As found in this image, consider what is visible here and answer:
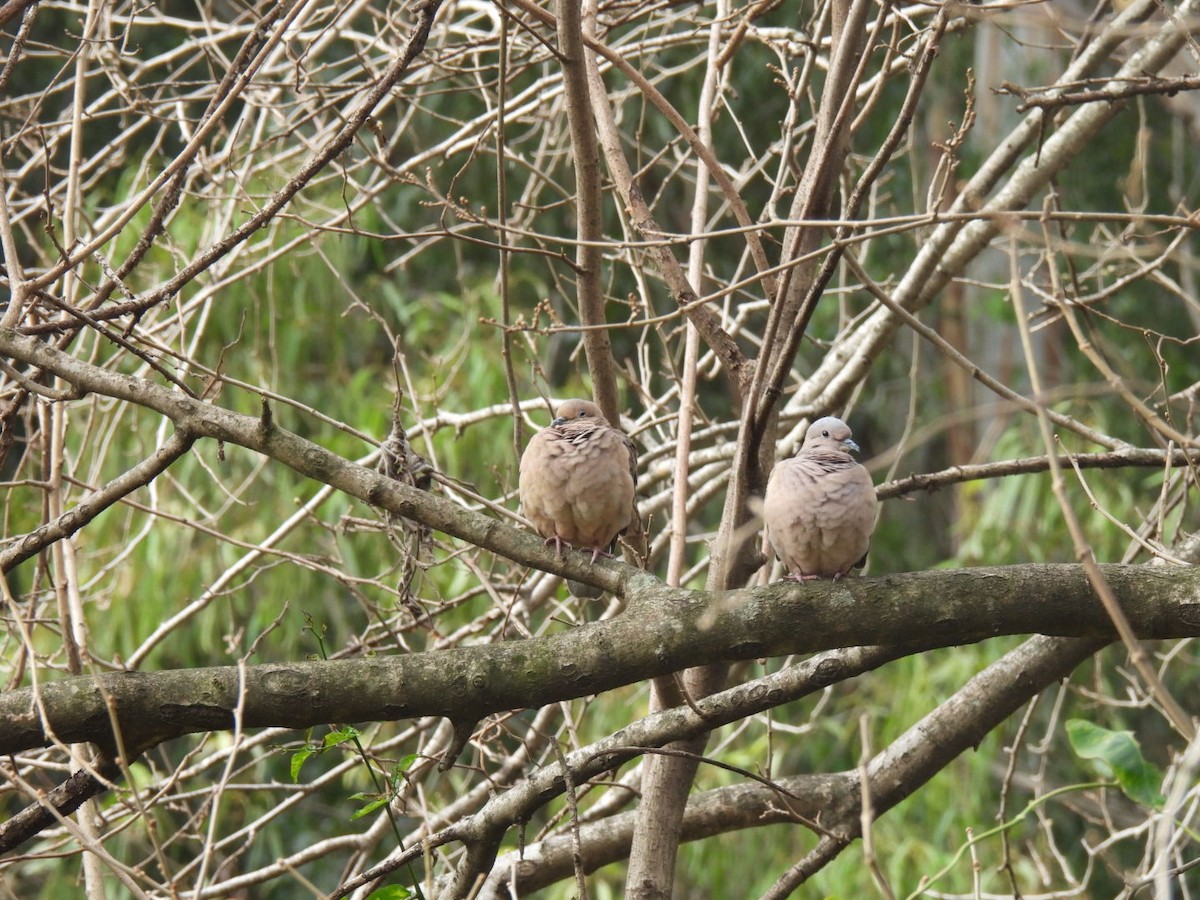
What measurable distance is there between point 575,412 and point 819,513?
99 cm

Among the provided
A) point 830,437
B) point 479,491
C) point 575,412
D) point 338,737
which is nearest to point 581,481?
point 575,412

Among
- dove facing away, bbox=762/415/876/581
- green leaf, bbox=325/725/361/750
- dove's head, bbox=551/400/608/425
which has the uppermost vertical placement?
dove's head, bbox=551/400/608/425

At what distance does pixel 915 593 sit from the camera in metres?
2.48

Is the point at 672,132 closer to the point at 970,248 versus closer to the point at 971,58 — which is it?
the point at 971,58

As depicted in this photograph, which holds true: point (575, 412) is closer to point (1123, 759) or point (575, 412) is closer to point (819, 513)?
point (819, 513)

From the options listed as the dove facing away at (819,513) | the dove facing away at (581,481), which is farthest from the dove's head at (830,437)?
the dove facing away at (581,481)

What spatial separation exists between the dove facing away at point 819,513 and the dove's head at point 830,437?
116 mm

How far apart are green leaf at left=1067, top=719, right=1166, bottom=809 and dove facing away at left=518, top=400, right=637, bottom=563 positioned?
131 centimetres

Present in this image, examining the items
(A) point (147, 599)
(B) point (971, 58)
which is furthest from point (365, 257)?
(B) point (971, 58)

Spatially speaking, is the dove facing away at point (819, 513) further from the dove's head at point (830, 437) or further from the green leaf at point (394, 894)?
the green leaf at point (394, 894)

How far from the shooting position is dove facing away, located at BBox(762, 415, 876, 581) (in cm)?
317

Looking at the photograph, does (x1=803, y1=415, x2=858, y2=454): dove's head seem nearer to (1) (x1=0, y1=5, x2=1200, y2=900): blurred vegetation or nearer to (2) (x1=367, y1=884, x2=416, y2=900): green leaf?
(2) (x1=367, y1=884, x2=416, y2=900): green leaf

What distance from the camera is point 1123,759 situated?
2861 mm

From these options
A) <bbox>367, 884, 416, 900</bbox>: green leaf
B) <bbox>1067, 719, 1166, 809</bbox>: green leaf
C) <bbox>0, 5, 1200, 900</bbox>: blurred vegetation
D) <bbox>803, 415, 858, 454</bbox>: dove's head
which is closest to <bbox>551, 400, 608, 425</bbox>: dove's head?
<bbox>803, 415, 858, 454</bbox>: dove's head
